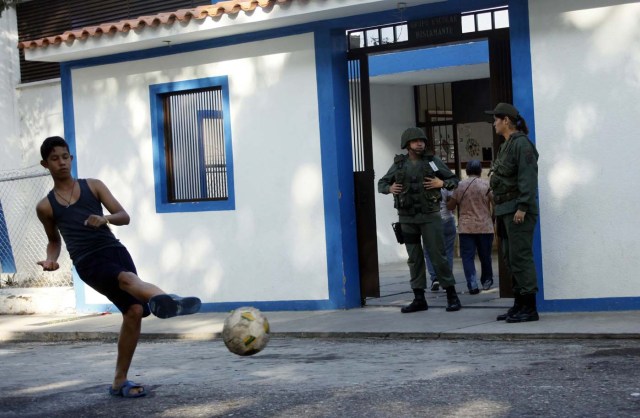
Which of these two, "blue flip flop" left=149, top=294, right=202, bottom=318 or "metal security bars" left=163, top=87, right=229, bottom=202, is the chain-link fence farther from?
"blue flip flop" left=149, top=294, right=202, bottom=318

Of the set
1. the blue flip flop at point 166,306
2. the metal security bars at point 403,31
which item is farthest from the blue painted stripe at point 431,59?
the blue flip flop at point 166,306

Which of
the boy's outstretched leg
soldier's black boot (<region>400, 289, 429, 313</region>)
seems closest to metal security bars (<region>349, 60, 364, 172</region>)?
soldier's black boot (<region>400, 289, 429, 313</region>)

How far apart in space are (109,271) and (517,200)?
430cm

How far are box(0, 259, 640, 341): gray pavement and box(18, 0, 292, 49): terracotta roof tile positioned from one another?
344cm

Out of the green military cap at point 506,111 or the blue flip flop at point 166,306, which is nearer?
the blue flip flop at point 166,306

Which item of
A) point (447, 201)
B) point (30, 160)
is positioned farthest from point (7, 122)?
point (447, 201)

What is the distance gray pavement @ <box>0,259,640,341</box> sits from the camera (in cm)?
995

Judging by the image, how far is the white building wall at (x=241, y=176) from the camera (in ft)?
42.6

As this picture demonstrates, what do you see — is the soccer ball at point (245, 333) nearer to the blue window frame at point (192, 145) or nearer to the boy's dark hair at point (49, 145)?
the boy's dark hair at point (49, 145)

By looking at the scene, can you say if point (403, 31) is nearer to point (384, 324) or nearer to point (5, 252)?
point (384, 324)

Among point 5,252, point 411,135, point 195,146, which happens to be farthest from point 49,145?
point 5,252

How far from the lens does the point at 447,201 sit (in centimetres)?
1420

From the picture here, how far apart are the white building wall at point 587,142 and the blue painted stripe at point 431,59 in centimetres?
644

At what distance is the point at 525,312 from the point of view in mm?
10531
